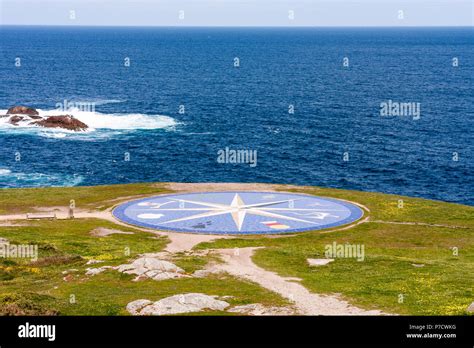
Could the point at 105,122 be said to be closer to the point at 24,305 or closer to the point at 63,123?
the point at 63,123

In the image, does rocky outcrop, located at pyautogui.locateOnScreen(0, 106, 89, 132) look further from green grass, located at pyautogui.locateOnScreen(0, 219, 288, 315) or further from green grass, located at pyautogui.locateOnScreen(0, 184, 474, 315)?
green grass, located at pyautogui.locateOnScreen(0, 219, 288, 315)

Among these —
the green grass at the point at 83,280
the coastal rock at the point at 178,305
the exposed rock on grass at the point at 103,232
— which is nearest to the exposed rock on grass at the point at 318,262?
the green grass at the point at 83,280

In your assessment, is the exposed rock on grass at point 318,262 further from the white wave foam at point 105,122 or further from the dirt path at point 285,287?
the white wave foam at point 105,122

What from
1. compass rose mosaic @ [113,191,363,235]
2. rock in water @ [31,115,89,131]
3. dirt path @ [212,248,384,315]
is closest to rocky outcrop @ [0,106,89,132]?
rock in water @ [31,115,89,131]

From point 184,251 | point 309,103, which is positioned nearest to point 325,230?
point 184,251

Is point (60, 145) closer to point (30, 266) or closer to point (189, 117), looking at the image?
point (189, 117)

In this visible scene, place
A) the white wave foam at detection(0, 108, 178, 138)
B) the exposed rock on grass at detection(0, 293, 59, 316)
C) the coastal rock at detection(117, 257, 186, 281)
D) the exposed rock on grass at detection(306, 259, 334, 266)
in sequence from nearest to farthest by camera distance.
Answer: the exposed rock on grass at detection(0, 293, 59, 316) → the coastal rock at detection(117, 257, 186, 281) → the exposed rock on grass at detection(306, 259, 334, 266) → the white wave foam at detection(0, 108, 178, 138)

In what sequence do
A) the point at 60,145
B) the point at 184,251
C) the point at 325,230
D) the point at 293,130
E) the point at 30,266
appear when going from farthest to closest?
the point at 293,130, the point at 60,145, the point at 325,230, the point at 184,251, the point at 30,266
